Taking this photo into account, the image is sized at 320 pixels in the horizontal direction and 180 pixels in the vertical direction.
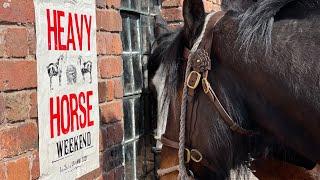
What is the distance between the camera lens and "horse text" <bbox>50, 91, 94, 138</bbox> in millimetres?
1815

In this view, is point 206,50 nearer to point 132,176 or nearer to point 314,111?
point 314,111

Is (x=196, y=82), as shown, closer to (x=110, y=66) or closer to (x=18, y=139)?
(x=110, y=66)

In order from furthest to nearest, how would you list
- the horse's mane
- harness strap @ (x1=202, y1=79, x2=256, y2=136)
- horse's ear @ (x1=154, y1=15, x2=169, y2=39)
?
horse's ear @ (x1=154, y1=15, x2=169, y2=39) < the horse's mane < harness strap @ (x1=202, y1=79, x2=256, y2=136)

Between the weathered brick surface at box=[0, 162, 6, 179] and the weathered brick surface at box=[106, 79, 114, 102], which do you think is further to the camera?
the weathered brick surface at box=[106, 79, 114, 102]

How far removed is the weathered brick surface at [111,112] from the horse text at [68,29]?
1.16ft

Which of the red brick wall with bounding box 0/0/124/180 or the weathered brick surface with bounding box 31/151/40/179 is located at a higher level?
the red brick wall with bounding box 0/0/124/180

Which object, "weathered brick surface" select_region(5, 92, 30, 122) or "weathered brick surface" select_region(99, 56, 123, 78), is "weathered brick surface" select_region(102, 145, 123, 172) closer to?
"weathered brick surface" select_region(99, 56, 123, 78)

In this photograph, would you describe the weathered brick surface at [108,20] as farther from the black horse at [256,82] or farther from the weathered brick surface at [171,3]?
the weathered brick surface at [171,3]

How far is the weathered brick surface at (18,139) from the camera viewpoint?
1599 millimetres

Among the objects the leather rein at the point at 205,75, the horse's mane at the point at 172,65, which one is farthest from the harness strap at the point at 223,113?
the horse's mane at the point at 172,65

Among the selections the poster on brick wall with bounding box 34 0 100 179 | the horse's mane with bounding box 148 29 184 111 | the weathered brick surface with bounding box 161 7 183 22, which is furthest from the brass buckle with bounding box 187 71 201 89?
the weathered brick surface with bounding box 161 7 183 22

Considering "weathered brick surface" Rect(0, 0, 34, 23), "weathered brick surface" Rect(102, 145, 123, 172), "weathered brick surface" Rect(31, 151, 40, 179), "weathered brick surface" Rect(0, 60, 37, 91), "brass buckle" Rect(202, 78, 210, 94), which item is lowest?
"weathered brick surface" Rect(102, 145, 123, 172)

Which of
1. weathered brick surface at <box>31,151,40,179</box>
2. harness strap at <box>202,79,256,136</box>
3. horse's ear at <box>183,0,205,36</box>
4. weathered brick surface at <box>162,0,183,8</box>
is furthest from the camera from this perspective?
weathered brick surface at <box>162,0,183,8</box>

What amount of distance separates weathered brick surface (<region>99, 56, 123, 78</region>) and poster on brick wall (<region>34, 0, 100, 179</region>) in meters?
0.11
